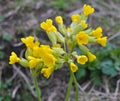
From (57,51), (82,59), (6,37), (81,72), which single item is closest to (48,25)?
(57,51)

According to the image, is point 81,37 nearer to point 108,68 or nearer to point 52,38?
point 52,38

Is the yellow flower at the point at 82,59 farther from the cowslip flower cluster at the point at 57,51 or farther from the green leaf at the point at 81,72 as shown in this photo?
the green leaf at the point at 81,72

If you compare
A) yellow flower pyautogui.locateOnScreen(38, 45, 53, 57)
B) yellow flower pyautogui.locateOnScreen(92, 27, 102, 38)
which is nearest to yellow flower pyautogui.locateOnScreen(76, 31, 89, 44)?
yellow flower pyautogui.locateOnScreen(92, 27, 102, 38)

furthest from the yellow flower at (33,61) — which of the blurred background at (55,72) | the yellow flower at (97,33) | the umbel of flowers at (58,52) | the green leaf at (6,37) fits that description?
the green leaf at (6,37)

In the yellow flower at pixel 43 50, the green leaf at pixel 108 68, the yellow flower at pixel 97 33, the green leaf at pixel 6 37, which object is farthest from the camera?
the green leaf at pixel 6 37

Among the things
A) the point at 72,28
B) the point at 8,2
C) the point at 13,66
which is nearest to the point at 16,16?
the point at 8,2

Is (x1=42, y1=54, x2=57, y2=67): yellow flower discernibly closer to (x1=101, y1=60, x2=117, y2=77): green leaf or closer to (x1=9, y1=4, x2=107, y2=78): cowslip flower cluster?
(x1=9, y1=4, x2=107, y2=78): cowslip flower cluster
